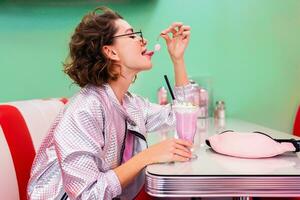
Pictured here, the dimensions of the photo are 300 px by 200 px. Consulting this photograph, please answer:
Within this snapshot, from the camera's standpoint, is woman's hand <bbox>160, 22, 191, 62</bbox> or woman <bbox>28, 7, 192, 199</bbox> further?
woman's hand <bbox>160, 22, 191, 62</bbox>

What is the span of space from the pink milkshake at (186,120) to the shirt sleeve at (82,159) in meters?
0.24

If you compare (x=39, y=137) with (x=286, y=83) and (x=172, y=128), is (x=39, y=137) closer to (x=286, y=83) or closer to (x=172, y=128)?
(x=172, y=128)

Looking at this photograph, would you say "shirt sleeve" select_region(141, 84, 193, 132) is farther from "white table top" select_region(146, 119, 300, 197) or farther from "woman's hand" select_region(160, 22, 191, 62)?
"white table top" select_region(146, 119, 300, 197)

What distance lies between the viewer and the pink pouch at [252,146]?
1083 millimetres

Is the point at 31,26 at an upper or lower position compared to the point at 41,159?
upper

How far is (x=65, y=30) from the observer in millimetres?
2055

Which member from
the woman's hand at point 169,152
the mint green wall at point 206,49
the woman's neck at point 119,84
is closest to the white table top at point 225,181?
the woman's hand at point 169,152

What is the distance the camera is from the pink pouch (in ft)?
3.55

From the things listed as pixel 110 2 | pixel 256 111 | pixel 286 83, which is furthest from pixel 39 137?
pixel 286 83

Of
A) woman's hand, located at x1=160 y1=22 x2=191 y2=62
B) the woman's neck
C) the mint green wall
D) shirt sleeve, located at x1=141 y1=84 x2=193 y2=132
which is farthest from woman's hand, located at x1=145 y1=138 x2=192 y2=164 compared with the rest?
the mint green wall

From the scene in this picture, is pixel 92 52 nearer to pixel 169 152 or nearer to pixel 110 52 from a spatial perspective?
pixel 110 52

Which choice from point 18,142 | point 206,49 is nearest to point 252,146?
point 18,142

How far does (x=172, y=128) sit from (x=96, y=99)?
661 millimetres

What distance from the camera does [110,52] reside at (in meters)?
1.27
